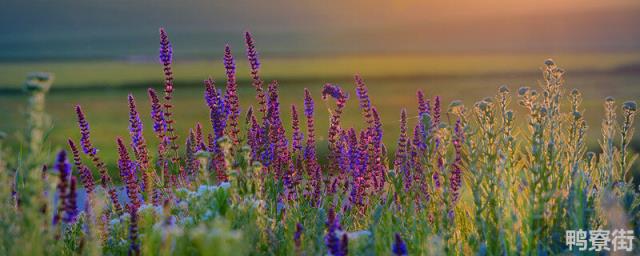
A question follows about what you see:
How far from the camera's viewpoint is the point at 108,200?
19.8ft

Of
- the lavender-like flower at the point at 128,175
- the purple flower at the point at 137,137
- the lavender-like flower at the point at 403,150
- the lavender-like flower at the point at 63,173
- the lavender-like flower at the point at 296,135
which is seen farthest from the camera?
the lavender-like flower at the point at 296,135

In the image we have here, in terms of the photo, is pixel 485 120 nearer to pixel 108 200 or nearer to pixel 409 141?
pixel 409 141

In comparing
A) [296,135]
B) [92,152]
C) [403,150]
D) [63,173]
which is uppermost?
[296,135]

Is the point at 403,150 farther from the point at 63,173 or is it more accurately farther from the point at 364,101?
the point at 63,173

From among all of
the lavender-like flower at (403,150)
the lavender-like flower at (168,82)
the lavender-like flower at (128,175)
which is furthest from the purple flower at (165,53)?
the lavender-like flower at (403,150)

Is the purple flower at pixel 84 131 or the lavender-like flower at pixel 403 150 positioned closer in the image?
the purple flower at pixel 84 131

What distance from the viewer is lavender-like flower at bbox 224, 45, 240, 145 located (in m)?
5.42

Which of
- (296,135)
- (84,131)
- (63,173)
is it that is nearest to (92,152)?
(84,131)

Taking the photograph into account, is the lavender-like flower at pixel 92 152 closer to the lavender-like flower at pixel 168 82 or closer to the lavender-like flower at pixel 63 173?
the lavender-like flower at pixel 168 82

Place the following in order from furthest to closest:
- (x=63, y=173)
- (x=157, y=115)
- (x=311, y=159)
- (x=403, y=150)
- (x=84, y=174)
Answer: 1. (x=311, y=159)
2. (x=403, y=150)
3. (x=157, y=115)
4. (x=84, y=174)
5. (x=63, y=173)

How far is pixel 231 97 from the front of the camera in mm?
5559

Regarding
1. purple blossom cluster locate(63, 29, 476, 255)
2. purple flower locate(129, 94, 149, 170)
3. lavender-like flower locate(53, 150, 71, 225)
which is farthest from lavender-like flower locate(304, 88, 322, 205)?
lavender-like flower locate(53, 150, 71, 225)

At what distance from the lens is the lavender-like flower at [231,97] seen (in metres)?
5.42

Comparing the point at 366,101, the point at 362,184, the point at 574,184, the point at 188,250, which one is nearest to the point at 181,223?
the point at 188,250
